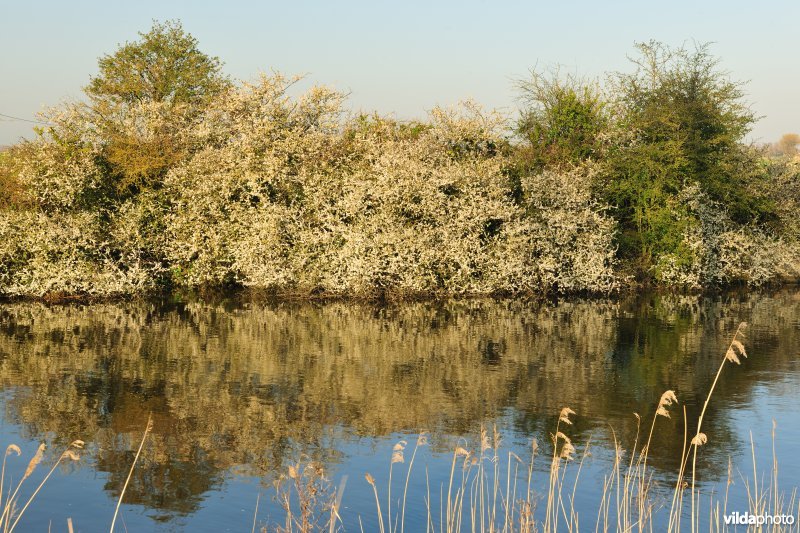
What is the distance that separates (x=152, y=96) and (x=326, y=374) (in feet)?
148

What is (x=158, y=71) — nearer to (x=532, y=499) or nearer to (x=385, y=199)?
(x=385, y=199)

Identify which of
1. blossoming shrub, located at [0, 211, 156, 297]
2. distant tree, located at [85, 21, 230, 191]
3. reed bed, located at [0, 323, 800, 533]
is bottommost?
reed bed, located at [0, 323, 800, 533]

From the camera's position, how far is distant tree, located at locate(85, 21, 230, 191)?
3444 centimetres

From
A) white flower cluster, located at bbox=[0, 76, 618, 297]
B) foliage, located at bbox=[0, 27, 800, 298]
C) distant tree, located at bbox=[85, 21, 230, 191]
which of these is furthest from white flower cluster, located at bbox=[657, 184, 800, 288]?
distant tree, located at bbox=[85, 21, 230, 191]

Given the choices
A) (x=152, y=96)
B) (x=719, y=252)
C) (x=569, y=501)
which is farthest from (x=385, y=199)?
(x=152, y=96)

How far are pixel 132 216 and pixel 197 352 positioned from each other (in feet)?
45.4

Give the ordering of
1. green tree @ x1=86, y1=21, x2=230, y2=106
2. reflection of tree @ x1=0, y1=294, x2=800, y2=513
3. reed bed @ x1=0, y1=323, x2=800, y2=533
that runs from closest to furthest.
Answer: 1. reed bed @ x1=0, y1=323, x2=800, y2=533
2. reflection of tree @ x1=0, y1=294, x2=800, y2=513
3. green tree @ x1=86, y1=21, x2=230, y2=106

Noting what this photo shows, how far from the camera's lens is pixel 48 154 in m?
32.8

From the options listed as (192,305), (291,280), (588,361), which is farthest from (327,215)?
(588,361)

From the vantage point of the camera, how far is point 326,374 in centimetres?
1869

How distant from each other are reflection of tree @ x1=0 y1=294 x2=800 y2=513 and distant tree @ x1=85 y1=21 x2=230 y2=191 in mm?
6690

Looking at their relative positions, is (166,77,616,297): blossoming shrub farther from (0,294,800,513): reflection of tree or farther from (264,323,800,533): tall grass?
(264,323,800,533): tall grass

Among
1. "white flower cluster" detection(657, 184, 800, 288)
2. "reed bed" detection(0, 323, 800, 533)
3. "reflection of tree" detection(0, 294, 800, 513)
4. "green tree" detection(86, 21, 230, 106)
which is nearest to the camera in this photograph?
"reed bed" detection(0, 323, 800, 533)

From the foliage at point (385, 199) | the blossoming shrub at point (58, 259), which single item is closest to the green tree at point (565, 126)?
the foliage at point (385, 199)
